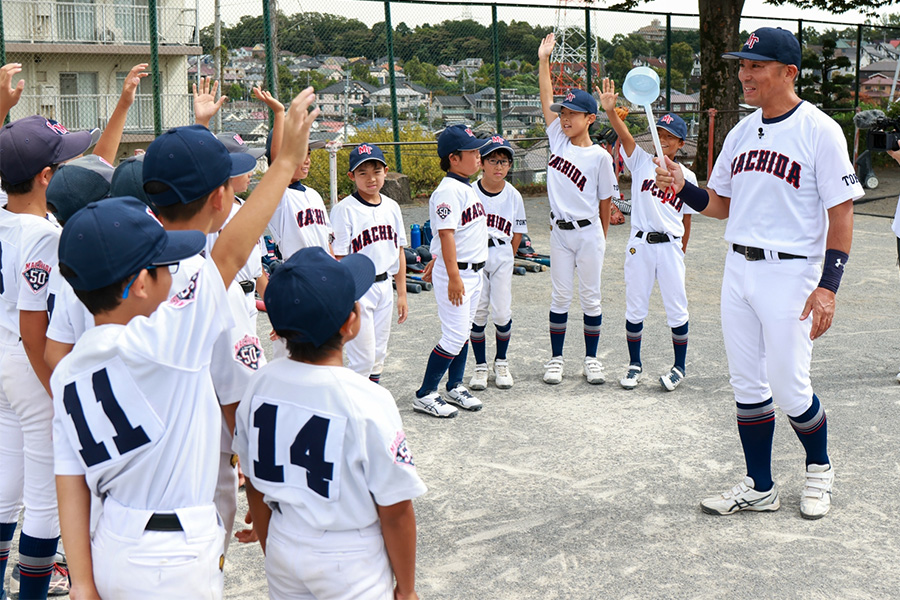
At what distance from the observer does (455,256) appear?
598 cm

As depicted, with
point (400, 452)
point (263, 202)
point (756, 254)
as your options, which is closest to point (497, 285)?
point (756, 254)

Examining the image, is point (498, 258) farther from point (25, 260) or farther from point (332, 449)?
point (332, 449)

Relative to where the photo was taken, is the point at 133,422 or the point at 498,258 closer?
the point at 133,422

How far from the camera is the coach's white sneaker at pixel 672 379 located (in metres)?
6.42

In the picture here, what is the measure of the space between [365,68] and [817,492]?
40.4ft

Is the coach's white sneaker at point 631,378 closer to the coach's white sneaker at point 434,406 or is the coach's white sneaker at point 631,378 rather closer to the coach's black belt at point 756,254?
the coach's white sneaker at point 434,406

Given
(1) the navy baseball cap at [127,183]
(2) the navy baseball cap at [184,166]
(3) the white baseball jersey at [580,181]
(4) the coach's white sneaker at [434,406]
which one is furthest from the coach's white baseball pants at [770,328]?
(1) the navy baseball cap at [127,183]

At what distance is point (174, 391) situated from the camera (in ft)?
7.59

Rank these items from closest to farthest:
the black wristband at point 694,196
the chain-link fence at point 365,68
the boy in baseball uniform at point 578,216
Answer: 1. the black wristband at point 694,196
2. the boy in baseball uniform at point 578,216
3. the chain-link fence at point 365,68

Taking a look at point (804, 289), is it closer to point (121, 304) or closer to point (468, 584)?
point (468, 584)

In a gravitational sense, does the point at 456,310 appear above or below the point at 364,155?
below

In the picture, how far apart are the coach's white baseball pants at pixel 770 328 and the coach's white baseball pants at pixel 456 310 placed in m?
2.06

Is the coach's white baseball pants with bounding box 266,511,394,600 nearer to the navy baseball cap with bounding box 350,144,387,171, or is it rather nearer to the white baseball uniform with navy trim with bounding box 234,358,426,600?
the white baseball uniform with navy trim with bounding box 234,358,426,600

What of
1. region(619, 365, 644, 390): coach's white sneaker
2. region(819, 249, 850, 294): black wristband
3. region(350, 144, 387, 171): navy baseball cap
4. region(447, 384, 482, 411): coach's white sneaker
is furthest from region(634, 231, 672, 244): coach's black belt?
region(819, 249, 850, 294): black wristband
